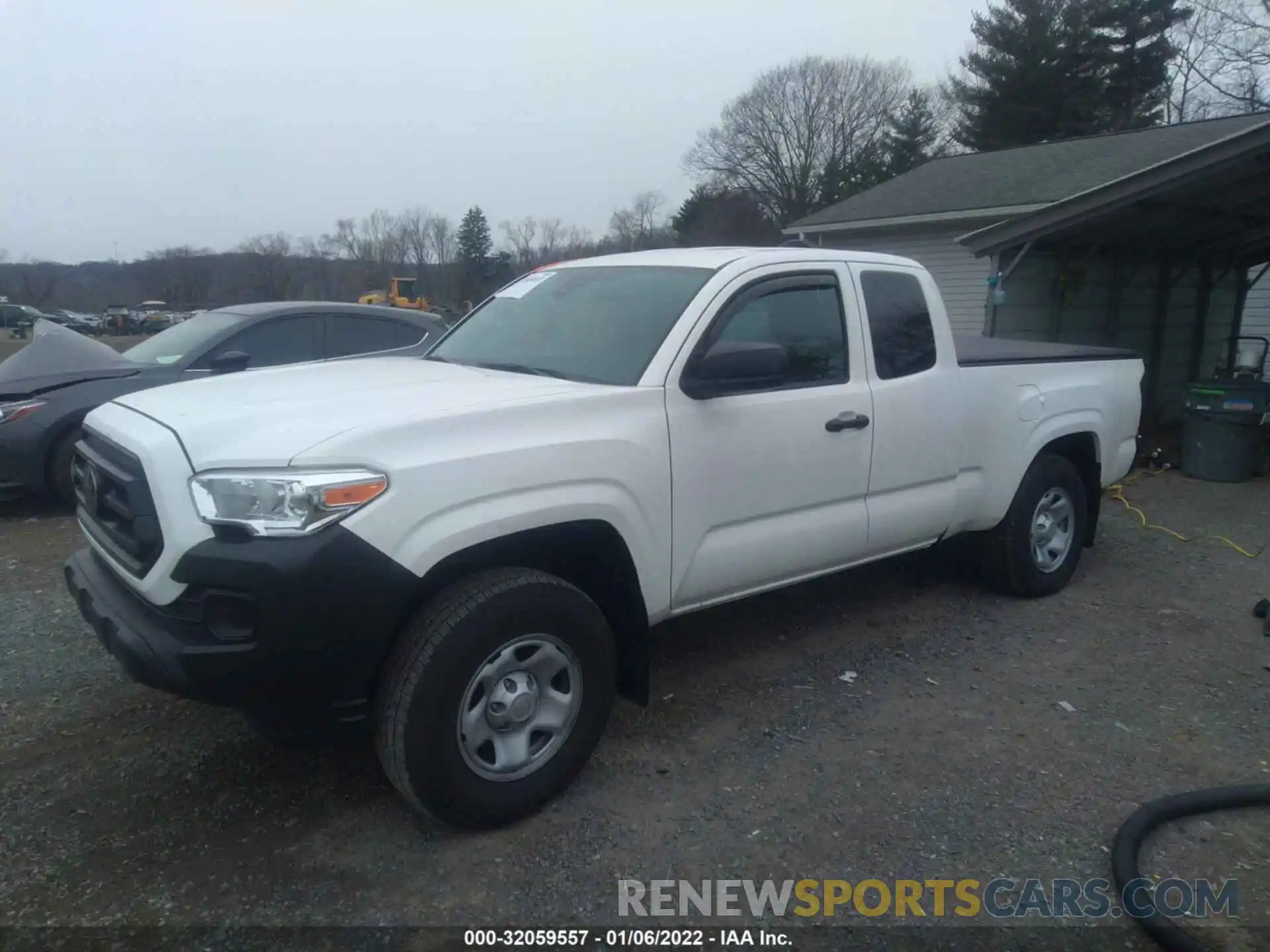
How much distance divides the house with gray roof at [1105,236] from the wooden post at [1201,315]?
0.02 metres

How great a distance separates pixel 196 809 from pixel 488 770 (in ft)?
3.59

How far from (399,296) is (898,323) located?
3455 centimetres

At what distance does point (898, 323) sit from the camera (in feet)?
15.5

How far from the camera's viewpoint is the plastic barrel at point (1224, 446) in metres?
9.88

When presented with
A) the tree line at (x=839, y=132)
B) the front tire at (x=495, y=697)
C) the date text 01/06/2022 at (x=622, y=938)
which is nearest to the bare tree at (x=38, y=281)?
the tree line at (x=839, y=132)

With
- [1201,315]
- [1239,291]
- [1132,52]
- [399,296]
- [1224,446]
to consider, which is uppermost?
[1132,52]

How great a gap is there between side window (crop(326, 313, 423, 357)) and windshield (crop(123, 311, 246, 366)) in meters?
0.75

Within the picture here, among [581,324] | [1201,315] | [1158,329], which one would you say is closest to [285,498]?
[581,324]

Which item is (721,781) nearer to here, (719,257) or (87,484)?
(719,257)

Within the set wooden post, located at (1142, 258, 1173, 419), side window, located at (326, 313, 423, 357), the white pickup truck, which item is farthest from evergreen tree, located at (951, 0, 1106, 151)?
the white pickup truck

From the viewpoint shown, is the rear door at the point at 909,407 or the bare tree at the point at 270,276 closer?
the rear door at the point at 909,407

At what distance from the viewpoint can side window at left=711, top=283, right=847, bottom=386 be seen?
409 cm

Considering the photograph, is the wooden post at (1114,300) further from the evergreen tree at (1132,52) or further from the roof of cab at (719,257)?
the evergreen tree at (1132,52)

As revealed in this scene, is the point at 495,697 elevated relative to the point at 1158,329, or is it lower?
lower
